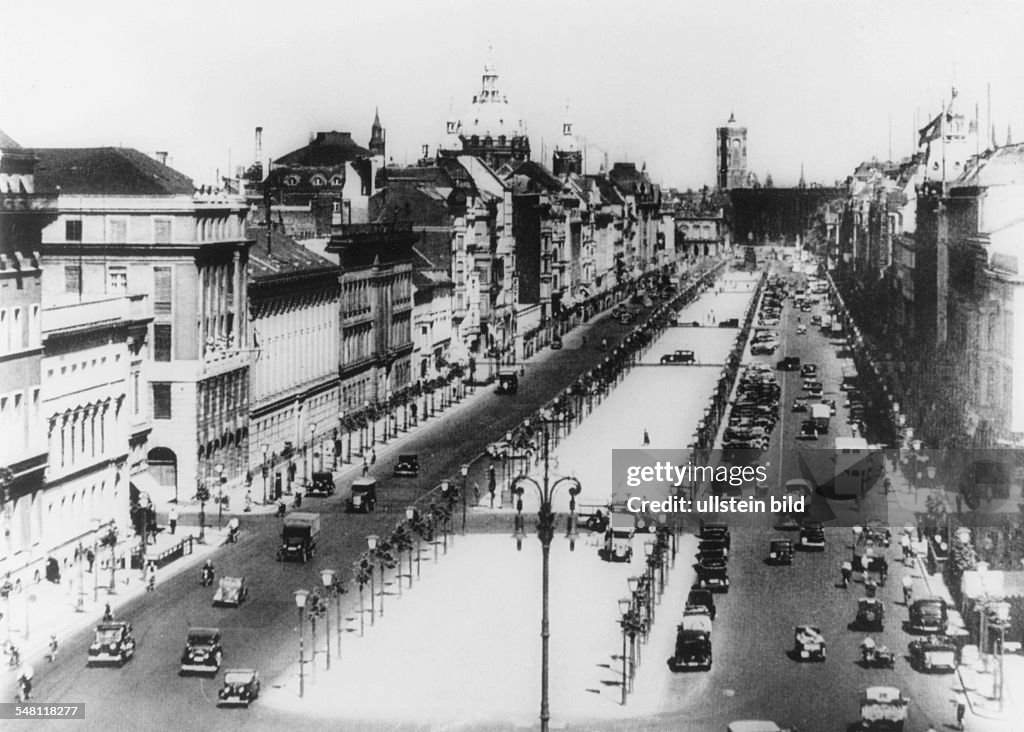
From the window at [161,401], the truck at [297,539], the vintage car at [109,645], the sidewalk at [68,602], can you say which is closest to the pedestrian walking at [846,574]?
the truck at [297,539]

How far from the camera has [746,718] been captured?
4666 centimetres

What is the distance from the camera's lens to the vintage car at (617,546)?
67000 millimetres

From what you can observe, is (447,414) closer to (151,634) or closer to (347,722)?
(151,634)

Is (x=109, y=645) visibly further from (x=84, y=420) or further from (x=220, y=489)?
(x=220, y=489)

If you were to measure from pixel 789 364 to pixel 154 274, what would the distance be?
7116cm

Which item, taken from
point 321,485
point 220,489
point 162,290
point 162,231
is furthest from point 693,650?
point 162,231

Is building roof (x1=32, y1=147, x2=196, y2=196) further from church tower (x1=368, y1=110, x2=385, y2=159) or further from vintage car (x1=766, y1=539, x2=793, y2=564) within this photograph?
church tower (x1=368, y1=110, x2=385, y2=159)

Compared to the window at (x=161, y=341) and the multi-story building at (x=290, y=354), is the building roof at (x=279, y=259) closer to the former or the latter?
the multi-story building at (x=290, y=354)

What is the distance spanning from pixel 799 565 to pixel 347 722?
25.3 m

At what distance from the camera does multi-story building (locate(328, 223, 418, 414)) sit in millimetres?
107625

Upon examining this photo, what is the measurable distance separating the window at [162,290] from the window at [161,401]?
136 inches

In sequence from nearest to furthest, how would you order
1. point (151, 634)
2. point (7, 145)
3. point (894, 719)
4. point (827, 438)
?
point (894, 719) < point (151, 634) < point (7, 145) < point (827, 438)

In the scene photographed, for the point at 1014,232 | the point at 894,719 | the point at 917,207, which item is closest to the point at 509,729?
the point at 894,719

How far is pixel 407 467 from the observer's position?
8562 cm
